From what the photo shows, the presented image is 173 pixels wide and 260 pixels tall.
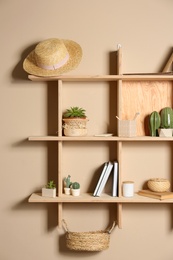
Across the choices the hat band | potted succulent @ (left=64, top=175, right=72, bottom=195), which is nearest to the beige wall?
potted succulent @ (left=64, top=175, right=72, bottom=195)

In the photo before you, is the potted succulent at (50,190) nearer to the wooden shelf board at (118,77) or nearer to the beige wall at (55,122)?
the beige wall at (55,122)

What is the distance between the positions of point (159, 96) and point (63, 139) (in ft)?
2.35

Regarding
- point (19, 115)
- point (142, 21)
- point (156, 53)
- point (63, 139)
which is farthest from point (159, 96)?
point (19, 115)

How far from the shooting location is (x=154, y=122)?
2512 millimetres

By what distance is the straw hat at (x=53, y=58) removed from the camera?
2.41 m

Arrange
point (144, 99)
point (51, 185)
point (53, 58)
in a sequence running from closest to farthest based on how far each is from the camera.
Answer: point (53, 58) < point (51, 185) < point (144, 99)

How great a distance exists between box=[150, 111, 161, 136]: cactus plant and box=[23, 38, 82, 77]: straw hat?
591mm

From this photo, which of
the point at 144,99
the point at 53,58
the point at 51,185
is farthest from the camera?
the point at 144,99

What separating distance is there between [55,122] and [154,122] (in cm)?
66

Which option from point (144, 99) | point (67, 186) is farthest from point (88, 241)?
point (144, 99)

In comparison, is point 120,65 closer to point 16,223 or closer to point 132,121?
point 132,121

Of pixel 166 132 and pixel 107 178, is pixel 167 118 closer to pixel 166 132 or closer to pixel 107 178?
pixel 166 132

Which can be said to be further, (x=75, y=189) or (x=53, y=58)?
(x=75, y=189)

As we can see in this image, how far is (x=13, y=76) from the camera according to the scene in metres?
2.64
